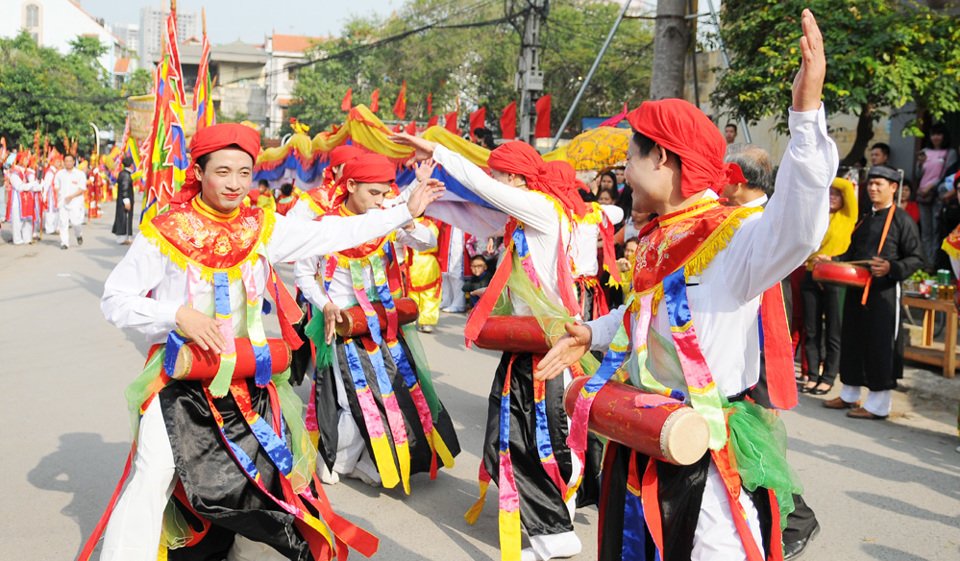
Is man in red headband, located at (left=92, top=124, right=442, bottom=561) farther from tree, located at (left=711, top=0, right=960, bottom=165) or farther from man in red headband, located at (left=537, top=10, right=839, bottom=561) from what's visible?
tree, located at (left=711, top=0, right=960, bottom=165)

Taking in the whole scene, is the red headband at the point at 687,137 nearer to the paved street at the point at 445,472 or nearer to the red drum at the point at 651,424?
the red drum at the point at 651,424

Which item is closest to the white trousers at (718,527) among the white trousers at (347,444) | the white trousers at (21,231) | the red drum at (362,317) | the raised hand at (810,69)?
the raised hand at (810,69)

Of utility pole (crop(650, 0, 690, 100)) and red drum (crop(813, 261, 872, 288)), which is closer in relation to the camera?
red drum (crop(813, 261, 872, 288))

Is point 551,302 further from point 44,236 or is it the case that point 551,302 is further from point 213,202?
point 44,236

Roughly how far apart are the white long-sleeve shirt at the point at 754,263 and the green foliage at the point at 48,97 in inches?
1729

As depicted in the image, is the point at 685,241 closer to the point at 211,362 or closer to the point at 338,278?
the point at 211,362

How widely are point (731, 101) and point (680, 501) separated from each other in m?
8.57

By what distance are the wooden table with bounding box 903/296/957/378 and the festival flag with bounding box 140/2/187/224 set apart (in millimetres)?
7768

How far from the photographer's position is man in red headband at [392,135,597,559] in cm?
409

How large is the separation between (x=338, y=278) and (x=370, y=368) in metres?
0.57

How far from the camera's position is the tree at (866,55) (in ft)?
27.9

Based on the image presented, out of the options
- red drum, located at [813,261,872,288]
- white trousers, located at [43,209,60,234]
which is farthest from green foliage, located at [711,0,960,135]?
white trousers, located at [43,209,60,234]

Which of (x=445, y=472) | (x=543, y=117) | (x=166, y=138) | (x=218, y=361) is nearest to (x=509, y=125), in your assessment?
(x=543, y=117)

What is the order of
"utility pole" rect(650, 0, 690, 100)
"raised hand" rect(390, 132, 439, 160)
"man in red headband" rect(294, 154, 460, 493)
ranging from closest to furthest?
1. "raised hand" rect(390, 132, 439, 160)
2. "man in red headband" rect(294, 154, 460, 493)
3. "utility pole" rect(650, 0, 690, 100)
